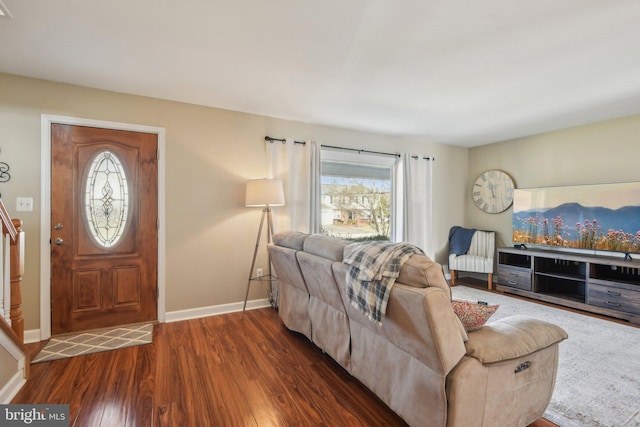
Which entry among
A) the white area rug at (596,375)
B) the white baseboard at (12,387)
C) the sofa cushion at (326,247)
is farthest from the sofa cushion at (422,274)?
the white baseboard at (12,387)

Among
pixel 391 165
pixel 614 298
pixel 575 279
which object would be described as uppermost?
pixel 391 165

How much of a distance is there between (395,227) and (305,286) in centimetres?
272

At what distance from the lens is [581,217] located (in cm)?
411

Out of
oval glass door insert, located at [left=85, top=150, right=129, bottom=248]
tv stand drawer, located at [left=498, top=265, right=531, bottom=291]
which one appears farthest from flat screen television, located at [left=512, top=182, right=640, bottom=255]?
oval glass door insert, located at [left=85, top=150, right=129, bottom=248]

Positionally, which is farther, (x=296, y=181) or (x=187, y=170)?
(x=296, y=181)

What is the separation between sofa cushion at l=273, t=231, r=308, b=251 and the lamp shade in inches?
18.6

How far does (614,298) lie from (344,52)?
13.4 ft

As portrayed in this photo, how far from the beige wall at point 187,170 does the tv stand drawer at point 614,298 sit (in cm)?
409

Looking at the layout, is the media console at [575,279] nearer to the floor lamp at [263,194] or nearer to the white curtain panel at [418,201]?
the white curtain panel at [418,201]

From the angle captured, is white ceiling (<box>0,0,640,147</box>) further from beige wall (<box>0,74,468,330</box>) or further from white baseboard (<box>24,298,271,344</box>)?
white baseboard (<box>24,298,271,344</box>)

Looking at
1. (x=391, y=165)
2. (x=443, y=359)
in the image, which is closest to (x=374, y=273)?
(x=443, y=359)

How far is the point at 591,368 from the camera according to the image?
2.38m

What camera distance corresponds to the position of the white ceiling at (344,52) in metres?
1.91

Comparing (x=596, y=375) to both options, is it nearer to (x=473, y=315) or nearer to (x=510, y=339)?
(x=510, y=339)
